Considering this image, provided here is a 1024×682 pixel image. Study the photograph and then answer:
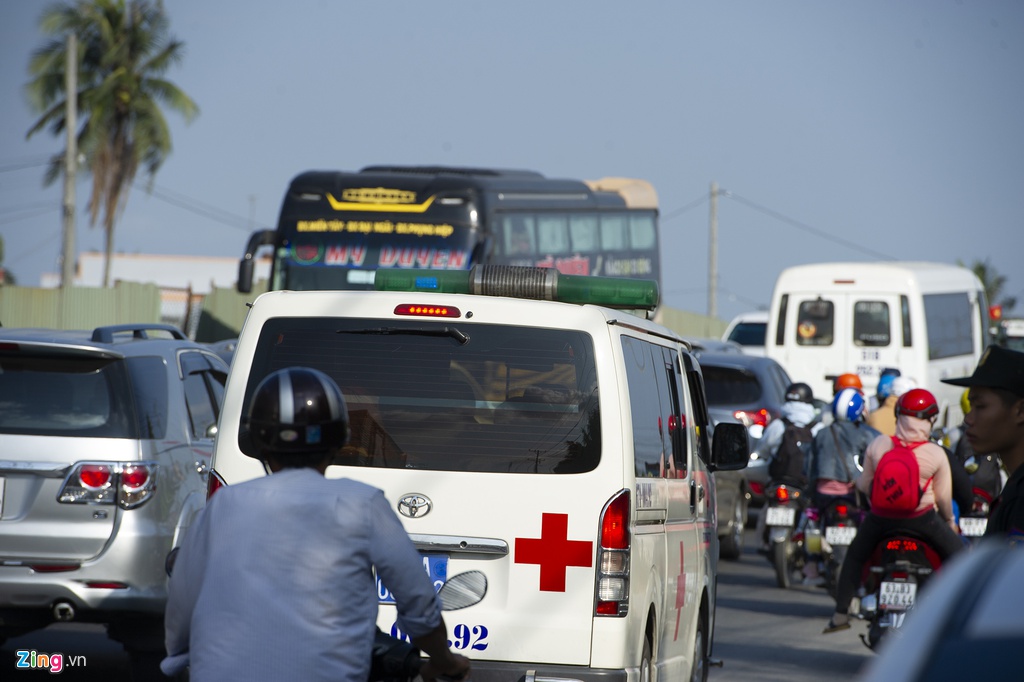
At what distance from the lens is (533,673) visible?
5586 mm

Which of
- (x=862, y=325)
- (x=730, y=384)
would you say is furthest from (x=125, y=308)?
(x=730, y=384)

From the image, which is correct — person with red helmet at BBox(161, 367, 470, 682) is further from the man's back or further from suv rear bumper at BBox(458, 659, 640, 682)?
suv rear bumper at BBox(458, 659, 640, 682)

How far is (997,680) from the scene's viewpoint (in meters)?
2.14

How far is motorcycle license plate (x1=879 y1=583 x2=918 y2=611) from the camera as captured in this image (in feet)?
Answer: 30.3

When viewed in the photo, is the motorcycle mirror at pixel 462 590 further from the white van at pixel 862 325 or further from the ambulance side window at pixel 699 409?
the white van at pixel 862 325

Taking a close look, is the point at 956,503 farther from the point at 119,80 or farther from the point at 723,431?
the point at 119,80

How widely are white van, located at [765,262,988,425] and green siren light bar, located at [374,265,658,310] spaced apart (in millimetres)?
19373

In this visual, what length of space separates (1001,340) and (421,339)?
29.7 meters

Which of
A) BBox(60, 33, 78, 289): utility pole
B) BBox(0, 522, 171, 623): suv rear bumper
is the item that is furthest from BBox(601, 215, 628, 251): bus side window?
BBox(0, 522, 171, 623): suv rear bumper

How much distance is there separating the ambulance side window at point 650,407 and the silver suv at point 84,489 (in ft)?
9.50

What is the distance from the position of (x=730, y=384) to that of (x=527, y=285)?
1041 centimetres

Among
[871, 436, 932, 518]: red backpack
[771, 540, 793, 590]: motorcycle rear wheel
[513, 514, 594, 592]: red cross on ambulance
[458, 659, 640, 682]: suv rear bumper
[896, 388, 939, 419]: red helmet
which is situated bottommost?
[771, 540, 793, 590]: motorcycle rear wheel

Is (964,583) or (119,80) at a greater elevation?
(119,80)

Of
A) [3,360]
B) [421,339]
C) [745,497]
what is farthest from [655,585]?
[745,497]
